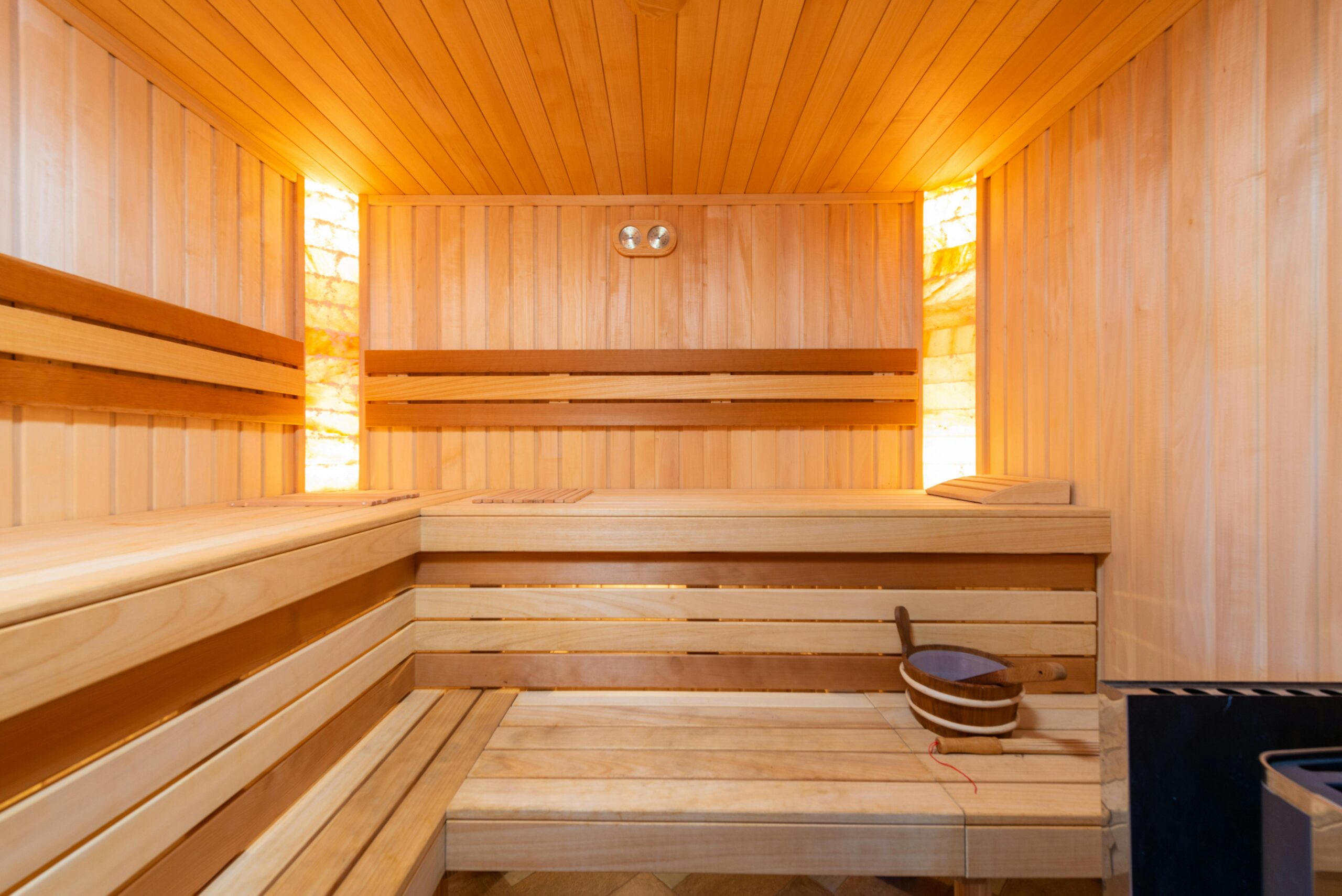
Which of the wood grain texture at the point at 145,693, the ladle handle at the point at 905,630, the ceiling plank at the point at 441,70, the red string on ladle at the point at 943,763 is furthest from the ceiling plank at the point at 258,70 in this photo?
the red string on ladle at the point at 943,763

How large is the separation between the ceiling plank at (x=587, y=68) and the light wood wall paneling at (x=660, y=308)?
42 centimetres

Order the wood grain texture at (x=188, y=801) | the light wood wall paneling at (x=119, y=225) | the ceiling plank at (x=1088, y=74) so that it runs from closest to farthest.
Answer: the wood grain texture at (x=188, y=801)
the light wood wall paneling at (x=119, y=225)
the ceiling plank at (x=1088, y=74)

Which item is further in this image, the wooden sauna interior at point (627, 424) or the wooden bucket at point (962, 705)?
the wooden bucket at point (962, 705)

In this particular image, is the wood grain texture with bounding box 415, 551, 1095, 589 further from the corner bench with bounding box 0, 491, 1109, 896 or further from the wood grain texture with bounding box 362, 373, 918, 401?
the wood grain texture with bounding box 362, 373, 918, 401

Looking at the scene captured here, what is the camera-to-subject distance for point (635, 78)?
1846mm

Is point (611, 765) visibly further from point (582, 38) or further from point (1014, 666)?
point (582, 38)

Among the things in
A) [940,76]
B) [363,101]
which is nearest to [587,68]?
[363,101]

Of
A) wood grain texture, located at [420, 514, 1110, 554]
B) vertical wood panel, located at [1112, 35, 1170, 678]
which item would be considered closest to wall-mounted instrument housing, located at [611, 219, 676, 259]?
wood grain texture, located at [420, 514, 1110, 554]

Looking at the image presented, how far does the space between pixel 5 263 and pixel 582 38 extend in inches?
63.1

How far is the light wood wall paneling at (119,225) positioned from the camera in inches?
A: 56.2

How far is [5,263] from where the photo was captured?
1317mm

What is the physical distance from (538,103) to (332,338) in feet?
4.90

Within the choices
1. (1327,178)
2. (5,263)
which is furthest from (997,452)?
(5,263)

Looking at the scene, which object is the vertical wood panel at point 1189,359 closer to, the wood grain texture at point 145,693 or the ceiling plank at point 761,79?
the ceiling plank at point 761,79
